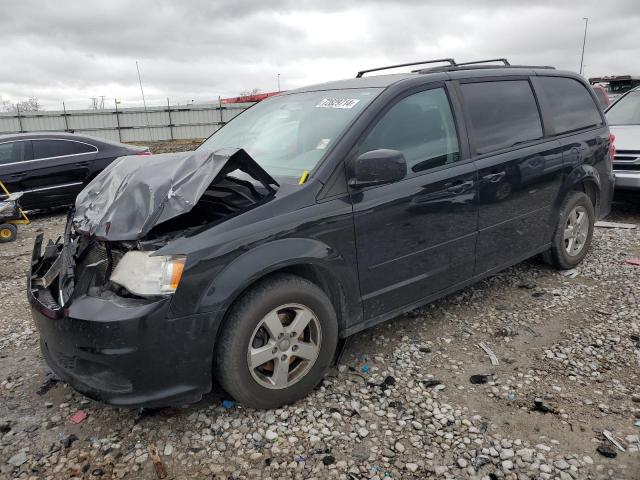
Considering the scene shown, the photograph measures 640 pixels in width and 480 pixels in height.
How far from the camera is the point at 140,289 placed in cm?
239

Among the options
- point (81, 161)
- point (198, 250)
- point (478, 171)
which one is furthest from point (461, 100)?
point (81, 161)

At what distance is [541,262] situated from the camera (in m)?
4.97

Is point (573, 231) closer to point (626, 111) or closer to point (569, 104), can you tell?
point (569, 104)

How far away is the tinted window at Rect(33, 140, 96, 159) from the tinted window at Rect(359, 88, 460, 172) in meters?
7.32

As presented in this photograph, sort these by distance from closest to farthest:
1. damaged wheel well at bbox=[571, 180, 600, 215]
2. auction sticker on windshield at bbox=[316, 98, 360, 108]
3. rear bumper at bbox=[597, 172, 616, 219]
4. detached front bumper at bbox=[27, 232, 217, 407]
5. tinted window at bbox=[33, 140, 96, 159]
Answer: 1. detached front bumper at bbox=[27, 232, 217, 407]
2. auction sticker on windshield at bbox=[316, 98, 360, 108]
3. damaged wheel well at bbox=[571, 180, 600, 215]
4. rear bumper at bbox=[597, 172, 616, 219]
5. tinted window at bbox=[33, 140, 96, 159]

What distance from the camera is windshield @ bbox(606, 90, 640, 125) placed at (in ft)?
25.5

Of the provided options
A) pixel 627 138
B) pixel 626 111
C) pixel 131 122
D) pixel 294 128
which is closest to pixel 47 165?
pixel 294 128

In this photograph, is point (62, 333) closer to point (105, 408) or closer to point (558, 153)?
point (105, 408)

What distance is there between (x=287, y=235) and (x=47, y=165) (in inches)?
292

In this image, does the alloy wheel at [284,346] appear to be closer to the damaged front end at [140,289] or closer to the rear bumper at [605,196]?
the damaged front end at [140,289]

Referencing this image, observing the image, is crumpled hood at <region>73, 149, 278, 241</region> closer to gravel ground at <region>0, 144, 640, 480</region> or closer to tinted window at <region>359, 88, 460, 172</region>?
tinted window at <region>359, 88, 460, 172</region>

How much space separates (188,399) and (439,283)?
1.89 metres

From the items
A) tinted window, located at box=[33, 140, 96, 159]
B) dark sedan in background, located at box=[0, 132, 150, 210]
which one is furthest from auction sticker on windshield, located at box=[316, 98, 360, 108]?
tinted window, located at box=[33, 140, 96, 159]

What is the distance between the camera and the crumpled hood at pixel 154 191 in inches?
99.3
